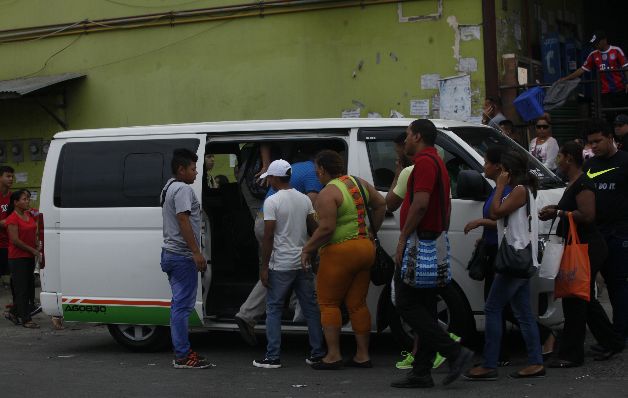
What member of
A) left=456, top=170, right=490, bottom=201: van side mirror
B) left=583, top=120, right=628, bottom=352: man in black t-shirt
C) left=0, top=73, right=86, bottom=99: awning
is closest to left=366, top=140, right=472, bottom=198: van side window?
left=456, top=170, right=490, bottom=201: van side mirror

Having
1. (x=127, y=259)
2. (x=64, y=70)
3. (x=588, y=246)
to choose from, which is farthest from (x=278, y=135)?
(x=64, y=70)

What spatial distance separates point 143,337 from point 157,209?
133cm

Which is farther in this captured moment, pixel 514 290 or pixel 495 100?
pixel 495 100

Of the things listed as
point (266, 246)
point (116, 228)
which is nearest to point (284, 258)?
point (266, 246)

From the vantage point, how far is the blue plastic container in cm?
1462

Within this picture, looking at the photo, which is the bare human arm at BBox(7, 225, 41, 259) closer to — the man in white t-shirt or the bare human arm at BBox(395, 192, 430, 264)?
the man in white t-shirt

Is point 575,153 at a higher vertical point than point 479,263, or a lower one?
higher

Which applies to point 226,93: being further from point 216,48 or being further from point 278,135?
point 278,135

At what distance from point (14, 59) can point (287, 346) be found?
400 inches

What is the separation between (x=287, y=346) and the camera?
1077cm

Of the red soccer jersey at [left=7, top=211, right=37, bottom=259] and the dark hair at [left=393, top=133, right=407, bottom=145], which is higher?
the dark hair at [left=393, top=133, right=407, bottom=145]

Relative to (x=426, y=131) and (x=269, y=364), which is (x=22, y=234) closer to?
(x=269, y=364)

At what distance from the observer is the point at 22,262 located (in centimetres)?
1311

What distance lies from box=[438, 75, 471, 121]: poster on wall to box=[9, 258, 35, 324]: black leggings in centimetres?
592
